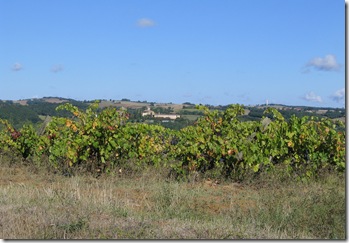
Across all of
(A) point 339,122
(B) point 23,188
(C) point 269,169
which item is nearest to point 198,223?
(B) point 23,188

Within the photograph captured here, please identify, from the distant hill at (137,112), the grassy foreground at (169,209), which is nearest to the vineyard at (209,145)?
the grassy foreground at (169,209)

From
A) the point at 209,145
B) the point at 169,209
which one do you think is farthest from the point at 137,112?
the point at 169,209

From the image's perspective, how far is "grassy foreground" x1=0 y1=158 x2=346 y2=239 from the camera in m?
6.04

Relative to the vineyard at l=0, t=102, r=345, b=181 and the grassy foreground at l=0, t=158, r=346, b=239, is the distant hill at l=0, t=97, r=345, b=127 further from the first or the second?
the grassy foreground at l=0, t=158, r=346, b=239

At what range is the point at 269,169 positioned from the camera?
1056 centimetres

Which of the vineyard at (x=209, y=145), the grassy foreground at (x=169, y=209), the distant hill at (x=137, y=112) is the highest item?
the distant hill at (x=137, y=112)

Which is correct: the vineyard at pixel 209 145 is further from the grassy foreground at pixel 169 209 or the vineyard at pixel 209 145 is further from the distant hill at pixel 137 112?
the distant hill at pixel 137 112

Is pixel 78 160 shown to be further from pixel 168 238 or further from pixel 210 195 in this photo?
pixel 168 238

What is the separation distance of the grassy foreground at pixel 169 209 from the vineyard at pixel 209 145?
404 mm

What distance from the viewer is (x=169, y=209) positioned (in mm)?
7711

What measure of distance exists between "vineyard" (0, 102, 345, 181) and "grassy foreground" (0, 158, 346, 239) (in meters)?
0.40

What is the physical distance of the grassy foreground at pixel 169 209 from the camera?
6038 millimetres

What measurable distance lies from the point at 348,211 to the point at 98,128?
5488 millimetres

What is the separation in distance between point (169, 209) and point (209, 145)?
3.24 meters
